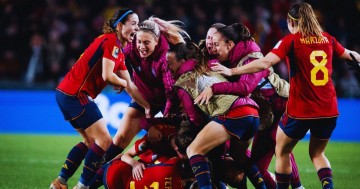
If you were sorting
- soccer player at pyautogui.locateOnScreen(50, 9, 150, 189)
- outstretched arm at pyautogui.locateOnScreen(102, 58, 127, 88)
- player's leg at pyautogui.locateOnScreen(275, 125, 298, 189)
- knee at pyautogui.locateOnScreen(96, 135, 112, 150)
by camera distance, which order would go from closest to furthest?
player's leg at pyautogui.locateOnScreen(275, 125, 298, 189)
outstretched arm at pyautogui.locateOnScreen(102, 58, 127, 88)
soccer player at pyautogui.locateOnScreen(50, 9, 150, 189)
knee at pyautogui.locateOnScreen(96, 135, 112, 150)

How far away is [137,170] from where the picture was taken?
21.9 ft

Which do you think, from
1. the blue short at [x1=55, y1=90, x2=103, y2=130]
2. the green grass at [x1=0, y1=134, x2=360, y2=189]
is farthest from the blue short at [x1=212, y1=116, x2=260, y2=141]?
the green grass at [x1=0, y1=134, x2=360, y2=189]

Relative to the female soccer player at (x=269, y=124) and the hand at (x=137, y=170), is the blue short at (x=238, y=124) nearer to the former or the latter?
the female soccer player at (x=269, y=124)

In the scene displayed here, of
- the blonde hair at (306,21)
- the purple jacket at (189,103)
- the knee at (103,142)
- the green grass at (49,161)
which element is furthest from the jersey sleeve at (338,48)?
the knee at (103,142)

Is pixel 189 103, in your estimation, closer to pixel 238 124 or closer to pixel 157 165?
pixel 238 124

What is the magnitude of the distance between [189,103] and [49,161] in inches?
188

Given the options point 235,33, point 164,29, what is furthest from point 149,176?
point 164,29

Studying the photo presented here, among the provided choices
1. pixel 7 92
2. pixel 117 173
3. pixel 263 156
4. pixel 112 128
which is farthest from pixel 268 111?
pixel 7 92

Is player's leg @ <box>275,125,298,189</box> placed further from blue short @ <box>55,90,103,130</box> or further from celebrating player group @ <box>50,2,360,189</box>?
blue short @ <box>55,90,103,130</box>

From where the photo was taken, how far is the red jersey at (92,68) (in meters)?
7.37

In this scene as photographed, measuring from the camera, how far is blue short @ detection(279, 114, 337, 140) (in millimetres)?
6629

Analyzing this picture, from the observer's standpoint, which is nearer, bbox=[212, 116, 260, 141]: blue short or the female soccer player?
bbox=[212, 116, 260, 141]: blue short

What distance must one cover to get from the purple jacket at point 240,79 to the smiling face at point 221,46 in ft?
0.17

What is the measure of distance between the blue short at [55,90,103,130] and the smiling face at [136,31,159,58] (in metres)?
0.81
